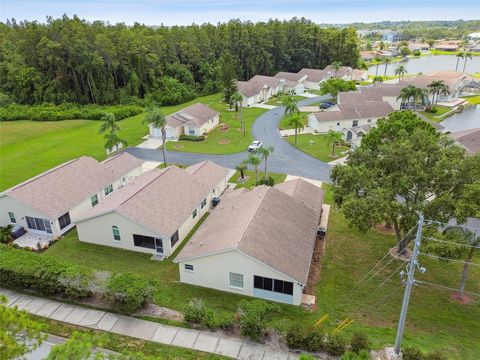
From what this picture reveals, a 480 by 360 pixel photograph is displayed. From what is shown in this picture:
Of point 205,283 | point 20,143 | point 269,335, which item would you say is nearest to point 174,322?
point 205,283

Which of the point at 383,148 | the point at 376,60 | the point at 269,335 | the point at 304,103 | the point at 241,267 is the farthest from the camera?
the point at 376,60

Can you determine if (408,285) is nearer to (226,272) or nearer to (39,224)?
(226,272)

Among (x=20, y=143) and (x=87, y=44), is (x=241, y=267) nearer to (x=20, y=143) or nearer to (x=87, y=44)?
(x=20, y=143)

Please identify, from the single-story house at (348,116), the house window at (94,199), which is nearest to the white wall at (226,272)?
the house window at (94,199)

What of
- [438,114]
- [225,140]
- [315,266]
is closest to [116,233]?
[315,266]

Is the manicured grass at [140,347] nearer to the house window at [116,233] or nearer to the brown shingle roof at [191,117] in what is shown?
the house window at [116,233]

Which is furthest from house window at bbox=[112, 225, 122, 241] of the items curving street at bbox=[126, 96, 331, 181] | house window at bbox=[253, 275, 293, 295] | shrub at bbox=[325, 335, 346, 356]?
curving street at bbox=[126, 96, 331, 181]

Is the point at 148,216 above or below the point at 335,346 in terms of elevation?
above
